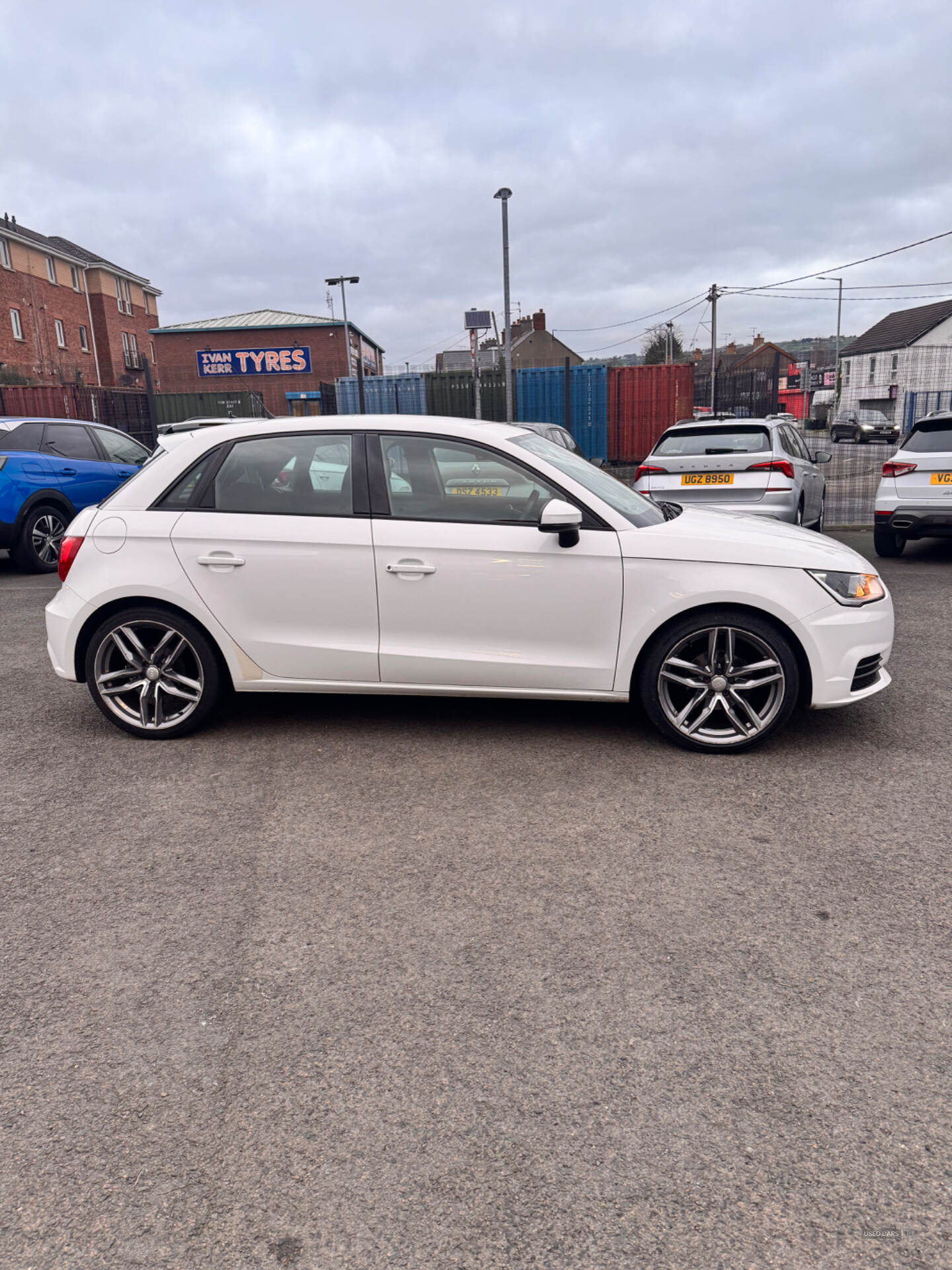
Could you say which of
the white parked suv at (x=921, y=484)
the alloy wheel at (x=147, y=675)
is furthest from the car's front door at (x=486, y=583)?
the white parked suv at (x=921, y=484)

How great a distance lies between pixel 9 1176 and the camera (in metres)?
2.02

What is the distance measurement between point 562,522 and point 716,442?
19.9 ft

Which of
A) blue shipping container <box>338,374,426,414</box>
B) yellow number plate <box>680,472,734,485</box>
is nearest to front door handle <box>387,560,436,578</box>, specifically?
yellow number plate <box>680,472,734,485</box>

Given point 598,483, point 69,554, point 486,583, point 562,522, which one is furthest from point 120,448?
point 562,522

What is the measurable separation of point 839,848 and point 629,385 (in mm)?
21363

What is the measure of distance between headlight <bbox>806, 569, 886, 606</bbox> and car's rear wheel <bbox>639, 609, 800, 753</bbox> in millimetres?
317

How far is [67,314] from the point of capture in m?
48.0

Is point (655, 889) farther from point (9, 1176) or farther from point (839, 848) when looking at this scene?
point (9, 1176)

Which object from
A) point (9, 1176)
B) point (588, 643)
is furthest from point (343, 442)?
point (9, 1176)

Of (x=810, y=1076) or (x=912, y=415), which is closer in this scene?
(x=810, y=1076)

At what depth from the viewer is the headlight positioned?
4.28 metres

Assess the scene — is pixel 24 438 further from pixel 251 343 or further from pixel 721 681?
pixel 251 343

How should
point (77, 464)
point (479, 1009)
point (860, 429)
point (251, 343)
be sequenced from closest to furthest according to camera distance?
point (479, 1009), point (77, 464), point (860, 429), point (251, 343)

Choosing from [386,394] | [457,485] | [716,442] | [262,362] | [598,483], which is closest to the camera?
[457,485]
